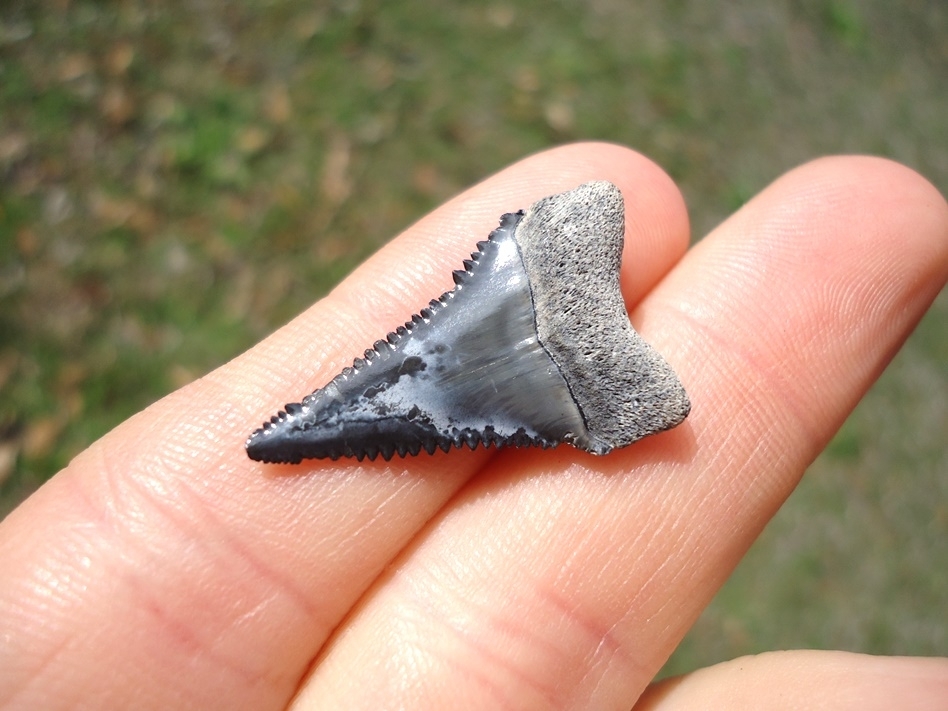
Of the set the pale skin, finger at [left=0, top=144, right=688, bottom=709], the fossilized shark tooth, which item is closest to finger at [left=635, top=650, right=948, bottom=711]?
the pale skin

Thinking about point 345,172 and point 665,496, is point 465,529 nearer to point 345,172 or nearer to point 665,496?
point 665,496

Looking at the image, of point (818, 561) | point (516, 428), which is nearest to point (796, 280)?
point (516, 428)

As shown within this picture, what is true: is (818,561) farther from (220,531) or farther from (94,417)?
(94,417)

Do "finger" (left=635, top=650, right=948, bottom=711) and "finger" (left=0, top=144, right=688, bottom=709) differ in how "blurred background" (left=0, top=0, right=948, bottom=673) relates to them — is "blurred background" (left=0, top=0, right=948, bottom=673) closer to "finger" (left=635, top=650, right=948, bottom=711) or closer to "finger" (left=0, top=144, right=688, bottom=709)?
"finger" (left=0, top=144, right=688, bottom=709)

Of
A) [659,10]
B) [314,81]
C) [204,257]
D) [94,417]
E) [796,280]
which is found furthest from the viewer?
[659,10]

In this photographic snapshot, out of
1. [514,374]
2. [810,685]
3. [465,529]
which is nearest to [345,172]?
[514,374]
